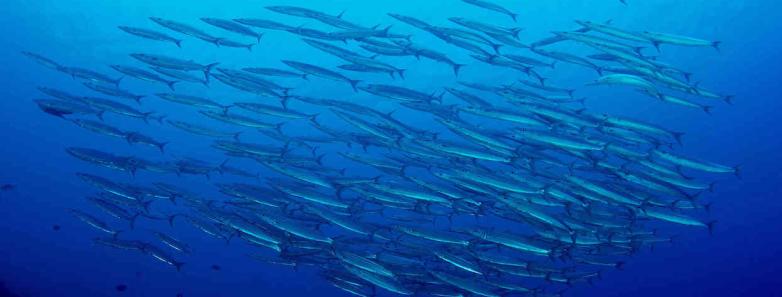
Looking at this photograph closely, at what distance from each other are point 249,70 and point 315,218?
196 cm

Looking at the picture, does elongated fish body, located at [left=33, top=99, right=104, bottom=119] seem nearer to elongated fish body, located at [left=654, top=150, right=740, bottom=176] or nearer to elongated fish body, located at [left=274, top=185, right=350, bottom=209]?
elongated fish body, located at [left=274, top=185, right=350, bottom=209]

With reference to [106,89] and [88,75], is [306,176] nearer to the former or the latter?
[106,89]

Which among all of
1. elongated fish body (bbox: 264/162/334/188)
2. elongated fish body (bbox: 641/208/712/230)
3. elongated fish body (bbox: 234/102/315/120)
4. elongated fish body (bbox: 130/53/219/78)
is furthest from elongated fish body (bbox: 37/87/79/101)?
elongated fish body (bbox: 641/208/712/230)

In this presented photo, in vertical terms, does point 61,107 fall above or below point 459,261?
below

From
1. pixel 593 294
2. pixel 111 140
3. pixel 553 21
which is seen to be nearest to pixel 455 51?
pixel 553 21

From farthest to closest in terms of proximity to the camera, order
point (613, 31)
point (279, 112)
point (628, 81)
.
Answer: point (279, 112) < point (613, 31) < point (628, 81)

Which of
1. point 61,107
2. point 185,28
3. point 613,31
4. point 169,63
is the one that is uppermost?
point 613,31

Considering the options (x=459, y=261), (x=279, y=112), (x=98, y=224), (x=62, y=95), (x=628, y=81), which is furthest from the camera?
(x=98, y=224)

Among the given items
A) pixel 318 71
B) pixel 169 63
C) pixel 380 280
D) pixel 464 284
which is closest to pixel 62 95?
pixel 169 63

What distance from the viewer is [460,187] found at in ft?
20.0

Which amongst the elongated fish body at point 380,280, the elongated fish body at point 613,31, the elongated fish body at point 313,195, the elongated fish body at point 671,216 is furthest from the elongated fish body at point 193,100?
the elongated fish body at point 671,216

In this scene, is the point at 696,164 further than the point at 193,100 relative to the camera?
No

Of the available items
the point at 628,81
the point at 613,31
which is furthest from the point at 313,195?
the point at 613,31

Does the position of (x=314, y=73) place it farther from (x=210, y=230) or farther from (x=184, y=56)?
(x=184, y=56)
